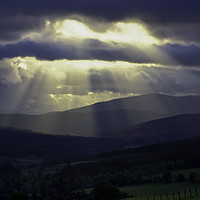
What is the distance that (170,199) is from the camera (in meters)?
112

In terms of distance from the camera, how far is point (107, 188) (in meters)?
126

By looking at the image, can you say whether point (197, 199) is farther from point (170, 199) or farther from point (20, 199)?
point (20, 199)

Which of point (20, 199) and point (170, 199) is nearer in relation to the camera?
point (170, 199)

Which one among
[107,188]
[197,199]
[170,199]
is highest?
[107,188]

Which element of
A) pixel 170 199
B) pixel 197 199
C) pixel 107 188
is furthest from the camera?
pixel 107 188

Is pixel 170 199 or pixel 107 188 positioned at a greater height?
pixel 107 188

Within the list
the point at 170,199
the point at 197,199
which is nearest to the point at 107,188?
the point at 170,199

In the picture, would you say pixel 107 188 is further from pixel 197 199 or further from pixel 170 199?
pixel 197 199

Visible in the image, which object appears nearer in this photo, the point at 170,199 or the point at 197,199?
the point at 197,199

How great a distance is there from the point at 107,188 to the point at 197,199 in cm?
4434

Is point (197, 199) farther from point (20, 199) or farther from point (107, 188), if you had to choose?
point (20, 199)

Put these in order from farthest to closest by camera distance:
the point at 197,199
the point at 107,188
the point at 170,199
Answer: the point at 107,188 → the point at 170,199 → the point at 197,199

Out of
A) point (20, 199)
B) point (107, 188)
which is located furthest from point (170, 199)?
point (20, 199)

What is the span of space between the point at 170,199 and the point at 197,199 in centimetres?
2708
